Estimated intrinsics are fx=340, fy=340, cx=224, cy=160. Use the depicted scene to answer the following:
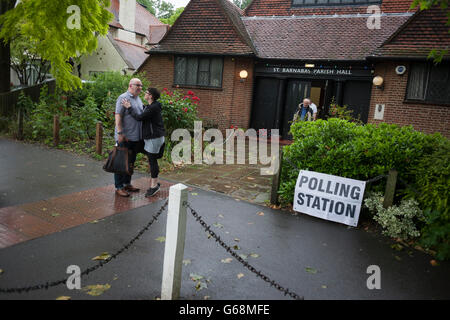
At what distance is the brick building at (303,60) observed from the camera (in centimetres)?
1195

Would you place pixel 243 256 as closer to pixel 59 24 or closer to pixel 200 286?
pixel 200 286

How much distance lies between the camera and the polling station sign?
5523mm

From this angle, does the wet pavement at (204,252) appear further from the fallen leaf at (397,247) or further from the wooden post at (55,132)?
the wooden post at (55,132)

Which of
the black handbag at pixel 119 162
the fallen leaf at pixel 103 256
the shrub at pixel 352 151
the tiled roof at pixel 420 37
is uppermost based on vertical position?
the tiled roof at pixel 420 37

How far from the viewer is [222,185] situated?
7.45 meters

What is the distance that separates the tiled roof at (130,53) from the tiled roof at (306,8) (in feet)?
37.8

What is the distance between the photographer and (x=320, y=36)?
14.6 meters

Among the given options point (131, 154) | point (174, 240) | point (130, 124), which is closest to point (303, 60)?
point (130, 124)

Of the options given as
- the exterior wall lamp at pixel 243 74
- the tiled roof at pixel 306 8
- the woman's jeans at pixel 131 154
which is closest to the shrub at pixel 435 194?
the woman's jeans at pixel 131 154

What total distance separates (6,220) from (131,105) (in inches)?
101

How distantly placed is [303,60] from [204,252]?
11.4 m

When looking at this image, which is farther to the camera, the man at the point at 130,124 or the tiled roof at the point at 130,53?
the tiled roof at the point at 130,53

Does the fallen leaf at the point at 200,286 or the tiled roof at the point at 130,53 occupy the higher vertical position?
the tiled roof at the point at 130,53

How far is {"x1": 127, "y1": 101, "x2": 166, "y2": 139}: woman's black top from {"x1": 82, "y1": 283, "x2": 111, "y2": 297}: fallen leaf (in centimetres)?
303
